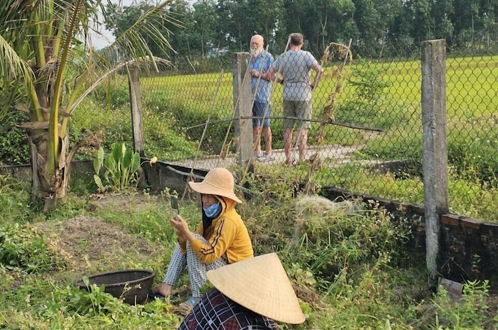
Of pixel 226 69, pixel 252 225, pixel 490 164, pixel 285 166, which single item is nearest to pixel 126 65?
pixel 226 69

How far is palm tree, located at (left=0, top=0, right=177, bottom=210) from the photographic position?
26.1 feet

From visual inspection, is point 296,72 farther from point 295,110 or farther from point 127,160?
point 127,160

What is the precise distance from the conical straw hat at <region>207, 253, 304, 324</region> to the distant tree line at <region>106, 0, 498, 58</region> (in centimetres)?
272

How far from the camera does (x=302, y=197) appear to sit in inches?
241

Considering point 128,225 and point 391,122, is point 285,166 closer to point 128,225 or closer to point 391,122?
point 391,122

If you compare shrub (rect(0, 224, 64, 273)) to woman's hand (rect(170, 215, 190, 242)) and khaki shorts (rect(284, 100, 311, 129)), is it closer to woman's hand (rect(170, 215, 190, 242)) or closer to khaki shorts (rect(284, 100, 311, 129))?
woman's hand (rect(170, 215, 190, 242))

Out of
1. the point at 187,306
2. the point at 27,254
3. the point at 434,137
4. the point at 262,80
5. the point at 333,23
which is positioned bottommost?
the point at 187,306

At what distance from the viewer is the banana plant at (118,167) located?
966cm

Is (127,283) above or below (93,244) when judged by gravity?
above

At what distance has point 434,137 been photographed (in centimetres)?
521

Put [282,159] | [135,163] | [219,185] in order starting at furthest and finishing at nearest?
[135,163], [282,159], [219,185]

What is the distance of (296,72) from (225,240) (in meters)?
3.89

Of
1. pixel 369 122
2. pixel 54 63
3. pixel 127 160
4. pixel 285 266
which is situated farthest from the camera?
pixel 127 160

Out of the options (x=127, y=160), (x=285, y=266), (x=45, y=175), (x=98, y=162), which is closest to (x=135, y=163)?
(x=127, y=160)
